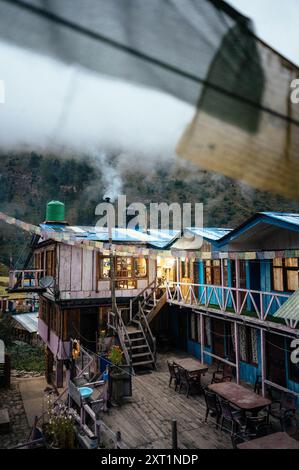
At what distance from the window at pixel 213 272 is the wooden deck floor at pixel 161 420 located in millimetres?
5909

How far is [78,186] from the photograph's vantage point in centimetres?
9075

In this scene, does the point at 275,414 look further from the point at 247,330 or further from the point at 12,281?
the point at 12,281

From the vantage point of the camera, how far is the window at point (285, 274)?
12.8 meters

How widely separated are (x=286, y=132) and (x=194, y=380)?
13.7 meters

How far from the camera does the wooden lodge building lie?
13172mm

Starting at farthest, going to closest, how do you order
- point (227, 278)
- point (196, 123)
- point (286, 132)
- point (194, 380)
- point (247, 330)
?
point (227, 278), point (247, 330), point (194, 380), point (286, 132), point (196, 123)

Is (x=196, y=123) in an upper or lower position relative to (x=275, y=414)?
upper

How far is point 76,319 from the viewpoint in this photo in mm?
18625

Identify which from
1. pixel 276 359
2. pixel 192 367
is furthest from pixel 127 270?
pixel 276 359

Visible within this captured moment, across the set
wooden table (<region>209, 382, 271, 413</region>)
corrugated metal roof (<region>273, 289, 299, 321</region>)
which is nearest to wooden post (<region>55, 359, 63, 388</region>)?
wooden table (<region>209, 382, 271, 413</region>)

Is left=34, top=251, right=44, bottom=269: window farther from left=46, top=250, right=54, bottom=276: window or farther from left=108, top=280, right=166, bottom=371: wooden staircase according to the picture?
left=108, top=280, right=166, bottom=371: wooden staircase

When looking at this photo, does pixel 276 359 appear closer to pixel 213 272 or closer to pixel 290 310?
pixel 290 310

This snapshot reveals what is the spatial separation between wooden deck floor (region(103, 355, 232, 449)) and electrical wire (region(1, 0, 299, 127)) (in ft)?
34.5
